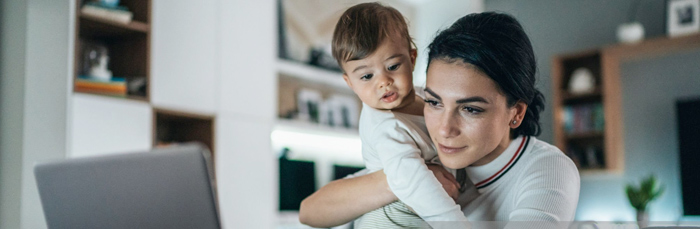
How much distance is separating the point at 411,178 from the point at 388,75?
29 centimetres

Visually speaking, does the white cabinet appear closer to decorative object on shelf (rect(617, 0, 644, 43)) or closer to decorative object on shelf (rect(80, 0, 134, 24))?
decorative object on shelf (rect(80, 0, 134, 24))

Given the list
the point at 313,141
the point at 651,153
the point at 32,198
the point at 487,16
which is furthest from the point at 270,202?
the point at 651,153

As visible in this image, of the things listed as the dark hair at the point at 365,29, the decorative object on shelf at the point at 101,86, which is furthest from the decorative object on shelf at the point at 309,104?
the dark hair at the point at 365,29

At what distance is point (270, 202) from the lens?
3480 mm

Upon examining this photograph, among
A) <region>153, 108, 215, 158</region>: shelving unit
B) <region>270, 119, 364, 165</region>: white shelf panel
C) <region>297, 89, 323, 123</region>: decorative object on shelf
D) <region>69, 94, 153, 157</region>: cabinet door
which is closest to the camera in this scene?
<region>69, 94, 153, 157</region>: cabinet door

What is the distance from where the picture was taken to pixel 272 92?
3602 millimetres

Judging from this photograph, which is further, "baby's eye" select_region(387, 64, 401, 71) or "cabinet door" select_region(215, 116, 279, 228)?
"cabinet door" select_region(215, 116, 279, 228)

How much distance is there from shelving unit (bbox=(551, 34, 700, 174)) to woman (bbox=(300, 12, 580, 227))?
141 inches

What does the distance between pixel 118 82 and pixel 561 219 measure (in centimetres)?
225

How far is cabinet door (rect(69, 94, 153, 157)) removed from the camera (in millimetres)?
2457

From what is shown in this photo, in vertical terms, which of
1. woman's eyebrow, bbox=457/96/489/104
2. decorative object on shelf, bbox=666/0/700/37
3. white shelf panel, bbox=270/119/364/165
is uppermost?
decorative object on shelf, bbox=666/0/700/37

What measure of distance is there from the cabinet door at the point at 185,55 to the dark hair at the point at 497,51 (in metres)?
2.12

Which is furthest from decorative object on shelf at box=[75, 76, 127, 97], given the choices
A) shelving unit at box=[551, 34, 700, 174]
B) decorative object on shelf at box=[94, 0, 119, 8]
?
shelving unit at box=[551, 34, 700, 174]

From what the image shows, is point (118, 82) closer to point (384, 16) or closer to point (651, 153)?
point (384, 16)
